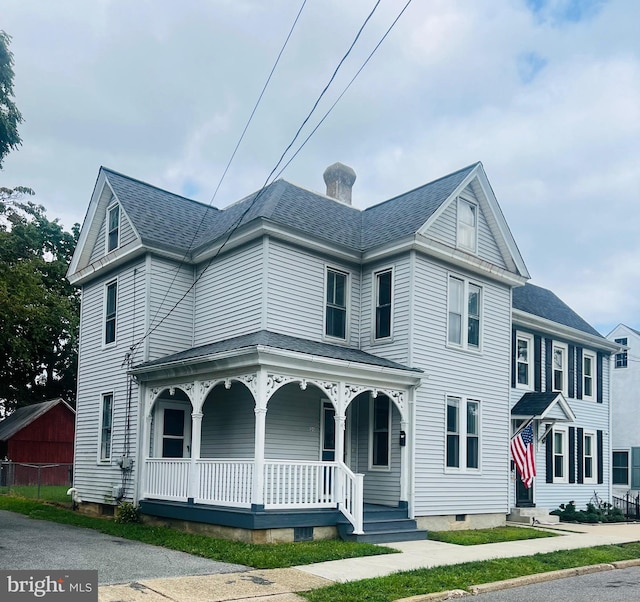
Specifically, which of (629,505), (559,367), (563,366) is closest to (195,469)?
(559,367)

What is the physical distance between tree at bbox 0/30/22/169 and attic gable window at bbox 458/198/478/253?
1047 cm

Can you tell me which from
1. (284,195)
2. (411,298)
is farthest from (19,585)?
(284,195)

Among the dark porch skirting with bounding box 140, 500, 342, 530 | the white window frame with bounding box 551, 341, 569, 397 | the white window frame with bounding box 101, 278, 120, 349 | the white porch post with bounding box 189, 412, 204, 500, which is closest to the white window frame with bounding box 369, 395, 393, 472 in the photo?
the dark porch skirting with bounding box 140, 500, 342, 530

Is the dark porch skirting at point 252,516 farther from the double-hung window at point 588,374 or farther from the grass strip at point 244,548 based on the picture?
the double-hung window at point 588,374

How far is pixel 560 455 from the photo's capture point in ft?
76.1

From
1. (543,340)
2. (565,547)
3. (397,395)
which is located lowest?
(565,547)

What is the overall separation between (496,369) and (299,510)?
741 cm

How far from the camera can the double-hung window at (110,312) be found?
63.1ft

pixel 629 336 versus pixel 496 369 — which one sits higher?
pixel 629 336

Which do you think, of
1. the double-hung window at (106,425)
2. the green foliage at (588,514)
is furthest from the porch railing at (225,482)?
the green foliage at (588,514)

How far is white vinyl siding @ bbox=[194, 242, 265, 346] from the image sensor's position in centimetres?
1633

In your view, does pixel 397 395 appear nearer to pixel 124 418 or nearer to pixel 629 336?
pixel 124 418

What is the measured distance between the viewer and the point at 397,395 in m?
16.2
